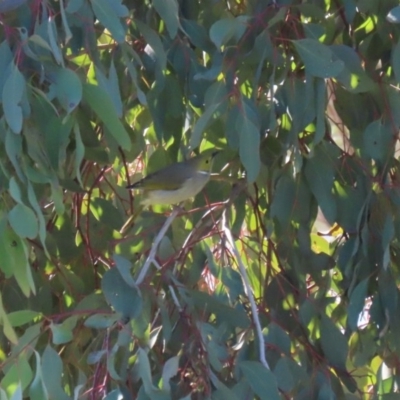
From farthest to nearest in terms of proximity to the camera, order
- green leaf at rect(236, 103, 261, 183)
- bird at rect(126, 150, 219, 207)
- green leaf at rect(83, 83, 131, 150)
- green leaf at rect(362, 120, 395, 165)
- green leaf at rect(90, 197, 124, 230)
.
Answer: bird at rect(126, 150, 219, 207)
green leaf at rect(90, 197, 124, 230)
green leaf at rect(362, 120, 395, 165)
green leaf at rect(236, 103, 261, 183)
green leaf at rect(83, 83, 131, 150)

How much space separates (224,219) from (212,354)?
1.39 ft

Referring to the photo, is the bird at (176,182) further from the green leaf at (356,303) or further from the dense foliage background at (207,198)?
the green leaf at (356,303)

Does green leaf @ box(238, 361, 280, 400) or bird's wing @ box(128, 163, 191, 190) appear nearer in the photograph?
green leaf @ box(238, 361, 280, 400)

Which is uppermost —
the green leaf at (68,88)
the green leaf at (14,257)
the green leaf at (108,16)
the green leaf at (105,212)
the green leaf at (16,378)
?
the green leaf at (108,16)

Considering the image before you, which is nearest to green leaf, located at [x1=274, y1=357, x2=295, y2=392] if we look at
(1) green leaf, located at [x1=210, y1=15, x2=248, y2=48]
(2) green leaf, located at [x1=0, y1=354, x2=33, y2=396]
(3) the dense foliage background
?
(3) the dense foliage background

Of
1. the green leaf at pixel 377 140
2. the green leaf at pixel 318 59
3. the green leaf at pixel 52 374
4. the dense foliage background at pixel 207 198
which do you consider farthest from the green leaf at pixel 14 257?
the green leaf at pixel 377 140

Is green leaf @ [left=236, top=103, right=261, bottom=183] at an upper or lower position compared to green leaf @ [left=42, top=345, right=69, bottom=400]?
upper

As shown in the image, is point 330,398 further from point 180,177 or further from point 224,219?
point 180,177

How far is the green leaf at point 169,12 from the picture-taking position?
1.36 m

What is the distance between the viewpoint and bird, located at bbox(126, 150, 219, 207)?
1922 mm

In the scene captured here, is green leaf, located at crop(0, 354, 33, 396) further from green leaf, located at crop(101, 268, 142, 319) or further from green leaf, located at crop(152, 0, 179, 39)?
green leaf, located at crop(152, 0, 179, 39)

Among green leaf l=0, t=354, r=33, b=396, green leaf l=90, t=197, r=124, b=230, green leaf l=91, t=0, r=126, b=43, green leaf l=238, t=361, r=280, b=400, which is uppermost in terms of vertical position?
green leaf l=91, t=0, r=126, b=43

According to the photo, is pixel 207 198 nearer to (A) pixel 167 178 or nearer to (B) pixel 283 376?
(A) pixel 167 178

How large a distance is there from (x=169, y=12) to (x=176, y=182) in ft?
2.60
